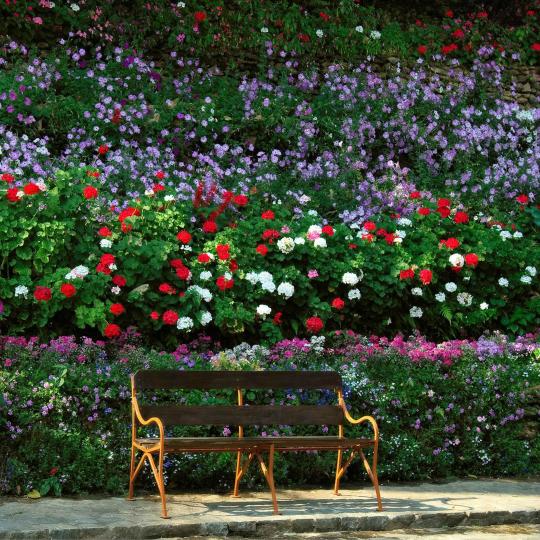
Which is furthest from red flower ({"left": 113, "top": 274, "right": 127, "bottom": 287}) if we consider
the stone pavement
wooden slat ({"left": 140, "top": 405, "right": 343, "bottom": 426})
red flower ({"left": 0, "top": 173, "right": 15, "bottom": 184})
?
the stone pavement

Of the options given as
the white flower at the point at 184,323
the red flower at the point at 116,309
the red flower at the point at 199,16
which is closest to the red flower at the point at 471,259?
the white flower at the point at 184,323

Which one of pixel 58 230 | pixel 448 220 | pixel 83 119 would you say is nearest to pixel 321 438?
pixel 58 230

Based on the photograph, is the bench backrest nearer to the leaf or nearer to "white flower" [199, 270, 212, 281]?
the leaf

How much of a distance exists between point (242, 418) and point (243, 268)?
2.05 metres

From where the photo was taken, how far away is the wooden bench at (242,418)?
5.09 m

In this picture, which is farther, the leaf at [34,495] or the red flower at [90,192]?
the red flower at [90,192]

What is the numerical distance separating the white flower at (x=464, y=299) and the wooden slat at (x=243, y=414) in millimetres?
2700

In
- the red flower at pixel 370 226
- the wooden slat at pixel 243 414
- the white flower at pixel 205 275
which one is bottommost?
the wooden slat at pixel 243 414

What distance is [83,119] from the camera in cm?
939

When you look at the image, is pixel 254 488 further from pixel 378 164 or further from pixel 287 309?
pixel 378 164

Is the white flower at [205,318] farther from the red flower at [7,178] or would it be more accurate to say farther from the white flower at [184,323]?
the red flower at [7,178]

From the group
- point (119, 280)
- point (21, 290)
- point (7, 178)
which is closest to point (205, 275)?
point (119, 280)

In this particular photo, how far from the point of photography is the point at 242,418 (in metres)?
5.40

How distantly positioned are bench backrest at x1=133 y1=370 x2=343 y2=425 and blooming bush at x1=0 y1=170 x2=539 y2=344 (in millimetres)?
1097
